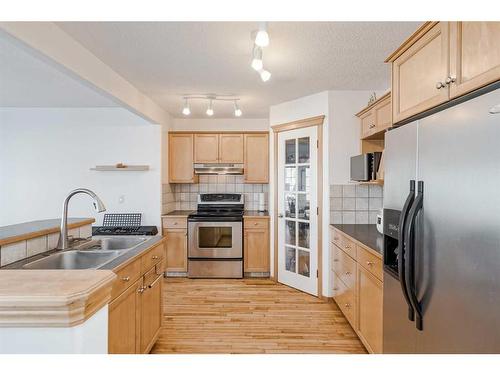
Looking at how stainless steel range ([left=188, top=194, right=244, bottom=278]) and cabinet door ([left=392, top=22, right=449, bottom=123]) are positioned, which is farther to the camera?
stainless steel range ([left=188, top=194, right=244, bottom=278])

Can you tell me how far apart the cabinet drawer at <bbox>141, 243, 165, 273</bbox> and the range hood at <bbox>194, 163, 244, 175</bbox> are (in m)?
2.21

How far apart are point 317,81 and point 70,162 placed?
3.57 meters

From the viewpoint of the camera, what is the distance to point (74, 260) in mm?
1975

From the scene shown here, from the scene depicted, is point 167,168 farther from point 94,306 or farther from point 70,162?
point 94,306

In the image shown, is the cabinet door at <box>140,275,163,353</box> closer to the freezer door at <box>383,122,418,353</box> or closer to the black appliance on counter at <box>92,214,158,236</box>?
the freezer door at <box>383,122,418,353</box>

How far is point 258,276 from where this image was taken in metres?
4.25

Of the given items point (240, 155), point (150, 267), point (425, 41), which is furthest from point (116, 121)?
point (425, 41)

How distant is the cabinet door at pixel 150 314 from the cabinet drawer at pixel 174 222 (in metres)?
1.86

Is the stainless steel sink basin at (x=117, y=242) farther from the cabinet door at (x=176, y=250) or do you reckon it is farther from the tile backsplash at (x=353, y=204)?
the tile backsplash at (x=353, y=204)

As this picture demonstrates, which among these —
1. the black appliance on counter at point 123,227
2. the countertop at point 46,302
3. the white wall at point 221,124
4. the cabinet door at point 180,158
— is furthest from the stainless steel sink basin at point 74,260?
the white wall at point 221,124

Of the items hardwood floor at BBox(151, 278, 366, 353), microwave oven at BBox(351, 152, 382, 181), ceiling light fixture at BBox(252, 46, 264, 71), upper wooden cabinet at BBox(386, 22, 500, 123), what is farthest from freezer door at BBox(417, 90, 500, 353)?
microwave oven at BBox(351, 152, 382, 181)

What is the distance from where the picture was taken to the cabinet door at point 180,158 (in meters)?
4.60

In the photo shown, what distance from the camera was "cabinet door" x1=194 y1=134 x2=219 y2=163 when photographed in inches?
Result: 180

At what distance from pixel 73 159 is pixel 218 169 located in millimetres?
2081
